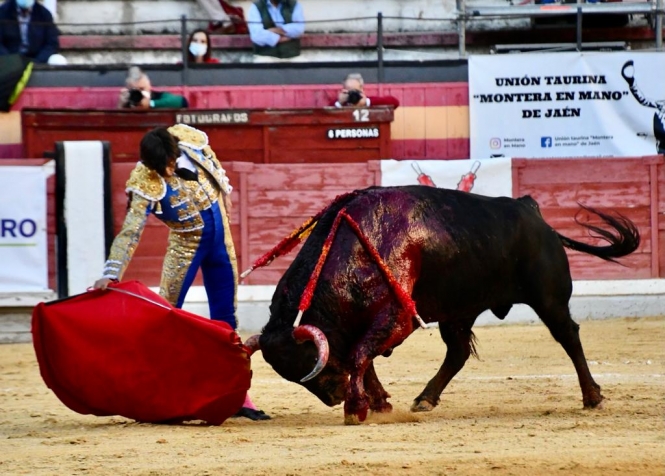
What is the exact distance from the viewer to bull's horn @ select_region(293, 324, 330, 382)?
5445mm

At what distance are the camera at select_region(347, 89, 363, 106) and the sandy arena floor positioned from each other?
11.0 feet

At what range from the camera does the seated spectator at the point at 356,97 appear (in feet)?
36.9

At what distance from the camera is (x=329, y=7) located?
515 inches

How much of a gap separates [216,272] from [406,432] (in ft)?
4.53

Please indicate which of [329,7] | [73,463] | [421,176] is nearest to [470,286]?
[73,463]

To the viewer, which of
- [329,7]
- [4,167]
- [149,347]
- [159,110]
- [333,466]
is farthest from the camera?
[329,7]

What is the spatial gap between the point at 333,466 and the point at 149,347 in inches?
61.8

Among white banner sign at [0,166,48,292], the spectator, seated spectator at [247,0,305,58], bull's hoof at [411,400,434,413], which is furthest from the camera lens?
the spectator

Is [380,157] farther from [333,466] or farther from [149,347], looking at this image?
[333,466]

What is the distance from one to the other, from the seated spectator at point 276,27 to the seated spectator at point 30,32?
5.85ft

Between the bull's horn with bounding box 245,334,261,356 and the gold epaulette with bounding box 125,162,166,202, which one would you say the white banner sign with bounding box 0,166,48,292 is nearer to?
the gold epaulette with bounding box 125,162,166,202

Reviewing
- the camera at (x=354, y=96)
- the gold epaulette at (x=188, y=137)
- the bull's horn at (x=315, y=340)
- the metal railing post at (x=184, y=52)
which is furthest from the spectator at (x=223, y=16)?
the bull's horn at (x=315, y=340)

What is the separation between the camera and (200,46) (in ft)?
38.7

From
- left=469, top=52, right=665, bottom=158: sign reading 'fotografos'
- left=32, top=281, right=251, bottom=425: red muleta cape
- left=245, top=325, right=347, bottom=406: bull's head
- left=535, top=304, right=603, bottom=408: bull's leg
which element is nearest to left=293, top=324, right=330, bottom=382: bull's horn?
left=245, top=325, right=347, bottom=406: bull's head
